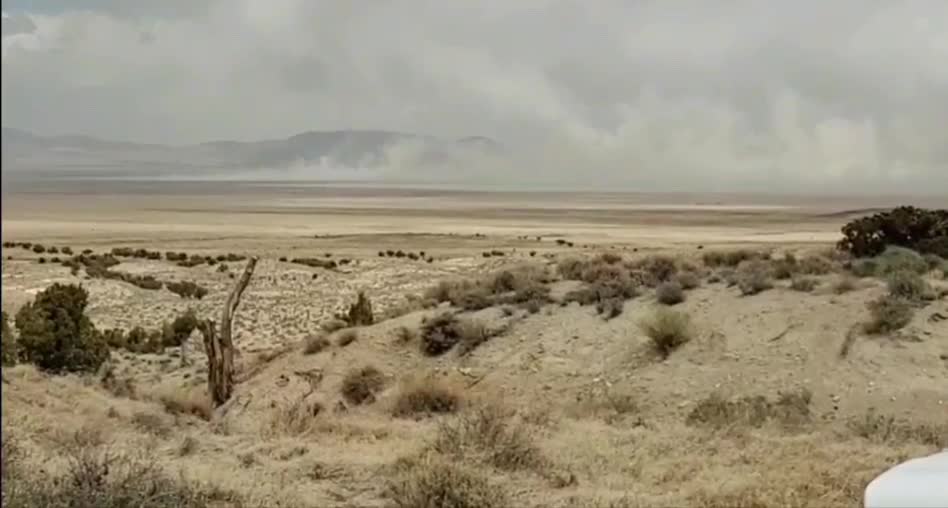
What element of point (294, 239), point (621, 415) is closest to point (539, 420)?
point (621, 415)

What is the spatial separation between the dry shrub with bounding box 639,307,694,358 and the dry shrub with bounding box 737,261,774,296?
81.4 inches

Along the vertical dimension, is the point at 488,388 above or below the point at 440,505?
below

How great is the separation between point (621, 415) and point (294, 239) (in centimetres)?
1213

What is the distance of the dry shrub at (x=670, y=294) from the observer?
17984mm

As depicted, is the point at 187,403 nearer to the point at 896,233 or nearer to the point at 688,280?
the point at 688,280

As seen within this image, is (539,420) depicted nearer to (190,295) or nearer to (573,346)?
(573,346)

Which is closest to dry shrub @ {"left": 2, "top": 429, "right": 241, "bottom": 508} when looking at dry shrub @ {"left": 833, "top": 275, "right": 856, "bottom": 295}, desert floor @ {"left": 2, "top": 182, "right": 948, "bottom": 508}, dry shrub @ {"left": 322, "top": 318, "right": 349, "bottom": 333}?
desert floor @ {"left": 2, "top": 182, "right": 948, "bottom": 508}

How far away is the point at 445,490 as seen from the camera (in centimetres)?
635

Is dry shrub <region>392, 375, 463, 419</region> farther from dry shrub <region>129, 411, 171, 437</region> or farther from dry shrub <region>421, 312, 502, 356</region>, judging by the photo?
dry shrub <region>421, 312, 502, 356</region>

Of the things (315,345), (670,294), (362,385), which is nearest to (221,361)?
(362,385)

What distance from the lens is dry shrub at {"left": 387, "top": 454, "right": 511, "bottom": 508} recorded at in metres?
6.32

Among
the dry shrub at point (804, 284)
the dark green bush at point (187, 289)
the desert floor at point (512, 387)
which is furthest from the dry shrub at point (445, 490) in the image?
the dark green bush at point (187, 289)

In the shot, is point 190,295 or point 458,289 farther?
point 190,295

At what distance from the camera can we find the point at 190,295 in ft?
80.2
